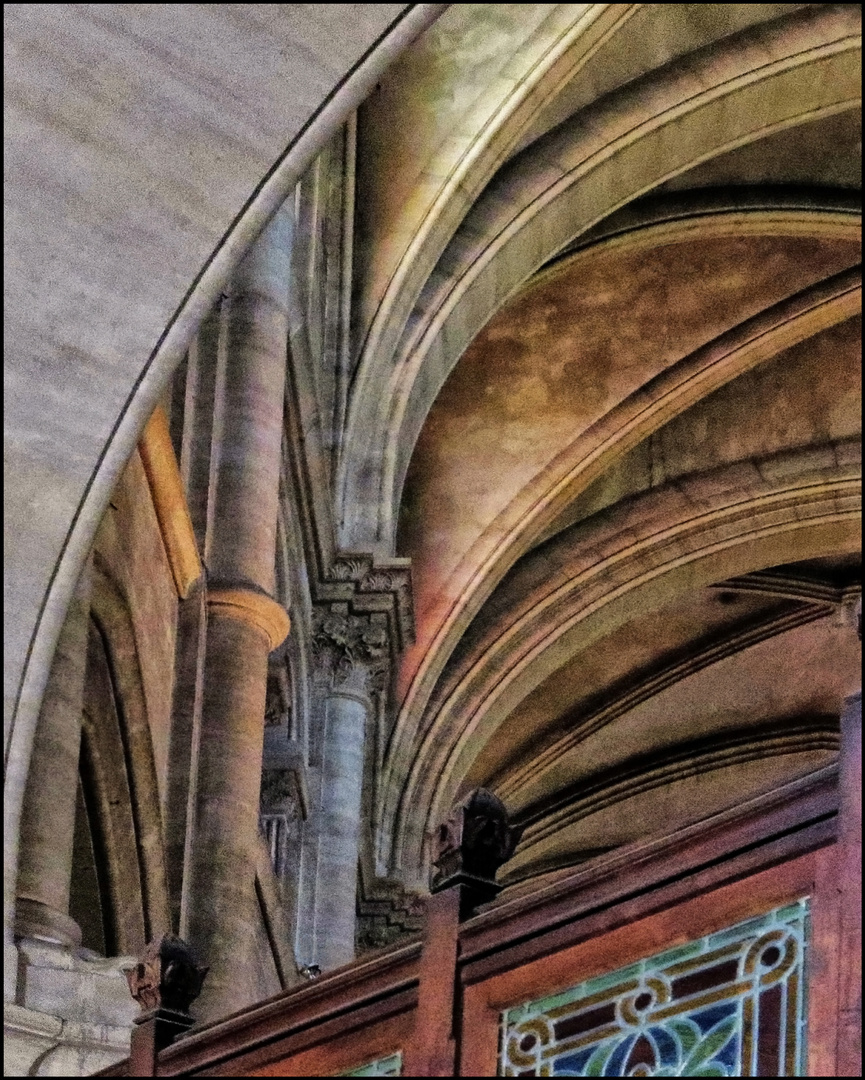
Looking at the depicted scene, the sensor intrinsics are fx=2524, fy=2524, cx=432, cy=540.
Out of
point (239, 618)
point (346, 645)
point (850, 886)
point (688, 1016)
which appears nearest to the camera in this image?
point (850, 886)

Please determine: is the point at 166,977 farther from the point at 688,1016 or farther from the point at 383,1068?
the point at 688,1016

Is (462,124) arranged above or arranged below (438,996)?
above

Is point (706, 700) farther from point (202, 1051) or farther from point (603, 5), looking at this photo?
point (202, 1051)

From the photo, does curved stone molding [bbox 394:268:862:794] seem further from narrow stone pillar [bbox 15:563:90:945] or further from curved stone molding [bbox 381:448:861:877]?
narrow stone pillar [bbox 15:563:90:945]

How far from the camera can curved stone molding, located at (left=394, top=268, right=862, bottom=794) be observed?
638 inches

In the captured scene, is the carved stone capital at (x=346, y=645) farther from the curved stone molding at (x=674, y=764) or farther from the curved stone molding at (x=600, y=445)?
the curved stone molding at (x=674, y=764)

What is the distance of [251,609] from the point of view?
33.0 feet

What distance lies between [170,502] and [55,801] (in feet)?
6.75

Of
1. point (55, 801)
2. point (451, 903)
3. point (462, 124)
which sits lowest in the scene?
point (451, 903)

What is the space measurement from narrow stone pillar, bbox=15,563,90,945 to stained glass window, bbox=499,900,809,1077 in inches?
111

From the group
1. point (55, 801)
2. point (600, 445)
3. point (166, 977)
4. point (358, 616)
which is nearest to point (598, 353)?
point (600, 445)

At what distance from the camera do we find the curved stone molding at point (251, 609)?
996 centimetres

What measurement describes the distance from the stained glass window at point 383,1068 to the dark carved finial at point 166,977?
70cm

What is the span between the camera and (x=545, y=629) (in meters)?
17.6
